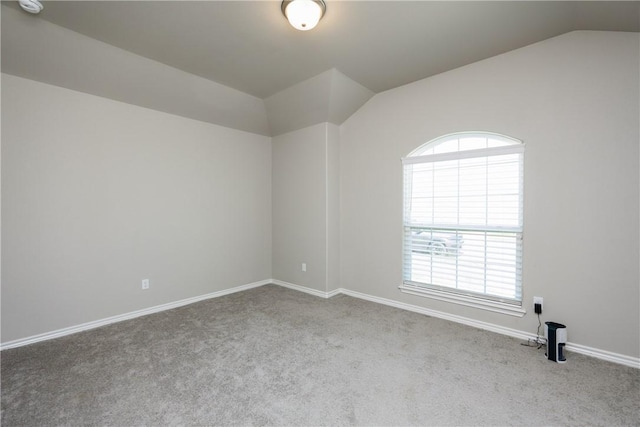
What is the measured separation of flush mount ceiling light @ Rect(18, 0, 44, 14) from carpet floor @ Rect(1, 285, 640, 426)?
2831mm

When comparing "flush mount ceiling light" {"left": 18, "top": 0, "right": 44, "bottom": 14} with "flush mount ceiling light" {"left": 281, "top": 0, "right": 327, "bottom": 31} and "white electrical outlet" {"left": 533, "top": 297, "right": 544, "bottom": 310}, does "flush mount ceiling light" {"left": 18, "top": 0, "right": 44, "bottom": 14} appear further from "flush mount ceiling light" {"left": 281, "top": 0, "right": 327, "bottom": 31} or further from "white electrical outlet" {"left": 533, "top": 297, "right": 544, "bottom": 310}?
"white electrical outlet" {"left": 533, "top": 297, "right": 544, "bottom": 310}

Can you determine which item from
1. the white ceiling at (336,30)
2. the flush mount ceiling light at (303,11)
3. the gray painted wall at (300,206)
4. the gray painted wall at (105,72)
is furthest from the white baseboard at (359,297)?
the flush mount ceiling light at (303,11)

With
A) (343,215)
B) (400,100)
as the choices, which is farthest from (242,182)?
(400,100)

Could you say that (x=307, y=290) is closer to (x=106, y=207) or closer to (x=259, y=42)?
(x=106, y=207)

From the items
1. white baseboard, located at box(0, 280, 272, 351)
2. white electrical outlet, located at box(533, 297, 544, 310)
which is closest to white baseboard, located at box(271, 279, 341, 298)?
white baseboard, located at box(0, 280, 272, 351)

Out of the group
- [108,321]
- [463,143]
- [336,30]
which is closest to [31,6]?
[336,30]

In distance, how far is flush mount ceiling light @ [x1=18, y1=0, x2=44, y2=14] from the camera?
6.88 feet

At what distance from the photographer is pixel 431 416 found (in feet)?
5.72

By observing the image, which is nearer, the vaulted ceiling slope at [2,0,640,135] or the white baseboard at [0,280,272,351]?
the vaulted ceiling slope at [2,0,640,135]

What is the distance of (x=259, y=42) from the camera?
8.75 feet

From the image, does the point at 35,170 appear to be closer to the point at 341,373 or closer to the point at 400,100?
the point at 341,373

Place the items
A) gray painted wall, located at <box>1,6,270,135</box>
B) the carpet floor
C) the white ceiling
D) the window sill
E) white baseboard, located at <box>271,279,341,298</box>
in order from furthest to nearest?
white baseboard, located at <box>271,279,341,298</box>
the window sill
gray painted wall, located at <box>1,6,270,135</box>
the white ceiling
the carpet floor

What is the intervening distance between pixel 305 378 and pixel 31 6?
353cm

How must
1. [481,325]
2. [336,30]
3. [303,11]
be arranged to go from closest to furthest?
[303,11] → [336,30] → [481,325]
